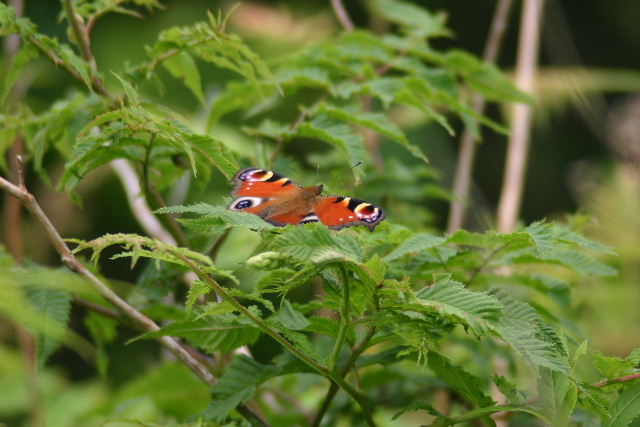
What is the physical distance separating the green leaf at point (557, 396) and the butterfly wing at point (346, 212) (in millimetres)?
307

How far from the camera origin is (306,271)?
2.53ft

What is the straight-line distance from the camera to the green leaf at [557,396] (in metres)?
0.79

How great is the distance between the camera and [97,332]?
49.8 inches

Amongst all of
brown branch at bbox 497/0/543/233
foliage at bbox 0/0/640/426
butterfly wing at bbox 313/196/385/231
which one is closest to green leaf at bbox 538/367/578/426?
foliage at bbox 0/0/640/426

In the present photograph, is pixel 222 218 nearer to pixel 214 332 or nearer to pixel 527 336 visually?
pixel 214 332

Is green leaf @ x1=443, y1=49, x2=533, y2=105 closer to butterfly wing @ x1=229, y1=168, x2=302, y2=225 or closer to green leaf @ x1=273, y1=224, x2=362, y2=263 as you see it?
butterfly wing @ x1=229, y1=168, x2=302, y2=225

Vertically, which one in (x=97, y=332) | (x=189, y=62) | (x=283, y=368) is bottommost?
(x=97, y=332)

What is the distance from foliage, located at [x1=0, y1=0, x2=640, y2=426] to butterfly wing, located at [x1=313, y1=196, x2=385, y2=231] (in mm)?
22

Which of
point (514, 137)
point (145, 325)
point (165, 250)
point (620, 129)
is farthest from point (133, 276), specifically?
point (165, 250)

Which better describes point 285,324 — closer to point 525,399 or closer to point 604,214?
point 525,399

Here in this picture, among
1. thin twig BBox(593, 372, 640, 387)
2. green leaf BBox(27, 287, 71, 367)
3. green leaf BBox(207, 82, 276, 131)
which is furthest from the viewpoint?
green leaf BBox(207, 82, 276, 131)

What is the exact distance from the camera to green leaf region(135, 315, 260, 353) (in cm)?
94

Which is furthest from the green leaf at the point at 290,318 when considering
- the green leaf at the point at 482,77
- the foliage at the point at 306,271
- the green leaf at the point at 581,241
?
the green leaf at the point at 482,77

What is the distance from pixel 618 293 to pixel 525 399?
155cm
